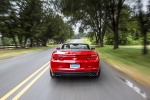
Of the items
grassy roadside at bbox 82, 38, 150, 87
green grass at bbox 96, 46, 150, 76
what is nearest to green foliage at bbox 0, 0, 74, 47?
green grass at bbox 96, 46, 150, 76

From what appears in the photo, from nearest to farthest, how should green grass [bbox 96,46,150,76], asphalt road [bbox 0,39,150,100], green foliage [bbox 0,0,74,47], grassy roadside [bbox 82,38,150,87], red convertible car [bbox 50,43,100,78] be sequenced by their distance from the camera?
asphalt road [bbox 0,39,150,100] → red convertible car [bbox 50,43,100,78] → grassy roadside [bbox 82,38,150,87] → green grass [bbox 96,46,150,76] → green foliage [bbox 0,0,74,47]

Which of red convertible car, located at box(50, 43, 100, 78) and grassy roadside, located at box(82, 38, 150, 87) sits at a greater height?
red convertible car, located at box(50, 43, 100, 78)

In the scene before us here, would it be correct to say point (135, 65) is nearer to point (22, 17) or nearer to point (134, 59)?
point (134, 59)

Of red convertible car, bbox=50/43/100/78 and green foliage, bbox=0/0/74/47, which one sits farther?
green foliage, bbox=0/0/74/47

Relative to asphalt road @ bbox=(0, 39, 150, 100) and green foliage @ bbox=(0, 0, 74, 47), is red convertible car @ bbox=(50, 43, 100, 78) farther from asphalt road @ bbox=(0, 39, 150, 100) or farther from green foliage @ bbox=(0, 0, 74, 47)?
green foliage @ bbox=(0, 0, 74, 47)

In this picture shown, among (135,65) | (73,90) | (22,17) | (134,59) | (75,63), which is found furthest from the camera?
(22,17)

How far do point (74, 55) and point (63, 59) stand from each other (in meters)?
0.43

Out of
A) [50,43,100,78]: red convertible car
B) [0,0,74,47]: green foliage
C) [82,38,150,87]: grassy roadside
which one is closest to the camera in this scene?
[50,43,100,78]: red convertible car

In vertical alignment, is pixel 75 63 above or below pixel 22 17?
below

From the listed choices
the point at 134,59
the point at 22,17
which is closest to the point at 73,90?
the point at 134,59

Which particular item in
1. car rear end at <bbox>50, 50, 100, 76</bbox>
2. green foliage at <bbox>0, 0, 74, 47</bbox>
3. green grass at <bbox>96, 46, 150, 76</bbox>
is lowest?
green grass at <bbox>96, 46, 150, 76</bbox>

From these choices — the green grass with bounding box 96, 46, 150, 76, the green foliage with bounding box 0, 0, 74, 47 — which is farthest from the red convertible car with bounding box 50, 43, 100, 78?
the green foliage with bounding box 0, 0, 74, 47

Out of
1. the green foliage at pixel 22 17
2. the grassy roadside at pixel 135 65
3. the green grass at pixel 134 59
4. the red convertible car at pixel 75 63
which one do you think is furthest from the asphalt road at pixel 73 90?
the green foliage at pixel 22 17

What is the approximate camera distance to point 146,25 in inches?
752
